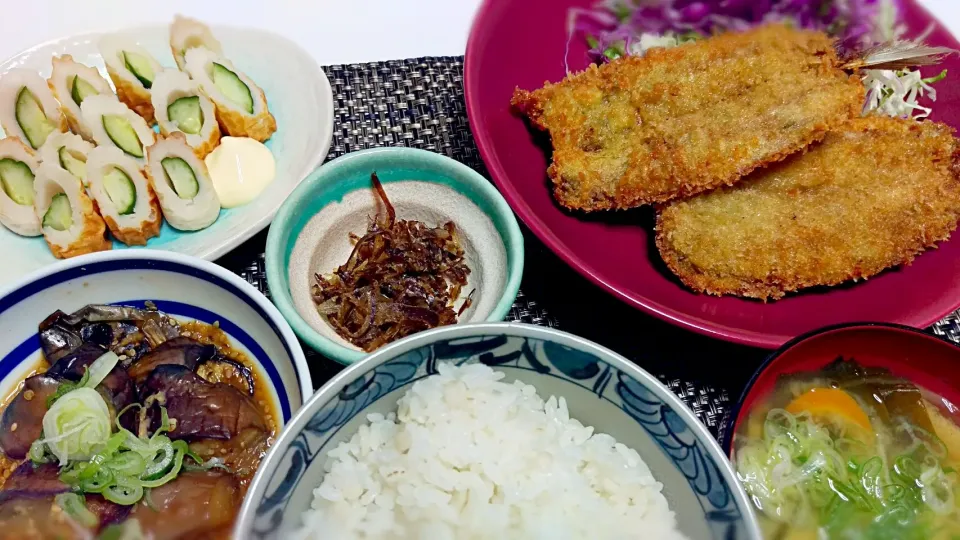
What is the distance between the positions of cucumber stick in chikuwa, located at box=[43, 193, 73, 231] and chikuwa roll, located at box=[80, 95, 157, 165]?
0.91 ft

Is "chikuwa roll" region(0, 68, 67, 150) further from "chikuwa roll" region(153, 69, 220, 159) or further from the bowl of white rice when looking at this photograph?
the bowl of white rice

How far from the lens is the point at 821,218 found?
6.61 ft

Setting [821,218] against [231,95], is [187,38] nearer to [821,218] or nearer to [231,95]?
[231,95]

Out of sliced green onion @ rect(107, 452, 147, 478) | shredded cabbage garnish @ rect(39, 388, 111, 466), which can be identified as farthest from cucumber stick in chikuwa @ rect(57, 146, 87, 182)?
sliced green onion @ rect(107, 452, 147, 478)

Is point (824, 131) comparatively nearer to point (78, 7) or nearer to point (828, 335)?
point (828, 335)

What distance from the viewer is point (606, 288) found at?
180cm

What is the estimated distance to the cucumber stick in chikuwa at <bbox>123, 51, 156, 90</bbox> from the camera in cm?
243

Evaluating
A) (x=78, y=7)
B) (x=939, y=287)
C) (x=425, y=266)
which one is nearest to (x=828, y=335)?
(x=939, y=287)

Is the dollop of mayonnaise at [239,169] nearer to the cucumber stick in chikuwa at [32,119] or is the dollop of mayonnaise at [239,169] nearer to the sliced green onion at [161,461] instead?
the cucumber stick in chikuwa at [32,119]

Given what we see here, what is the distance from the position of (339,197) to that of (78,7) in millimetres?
1736

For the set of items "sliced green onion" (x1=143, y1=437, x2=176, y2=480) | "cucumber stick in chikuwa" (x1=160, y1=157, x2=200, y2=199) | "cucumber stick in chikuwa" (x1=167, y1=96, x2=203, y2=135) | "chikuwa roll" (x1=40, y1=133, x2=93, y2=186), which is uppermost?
"cucumber stick in chikuwa" (x1=167, y1=96, x2=203, y2=135)

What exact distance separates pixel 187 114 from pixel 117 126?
238mm

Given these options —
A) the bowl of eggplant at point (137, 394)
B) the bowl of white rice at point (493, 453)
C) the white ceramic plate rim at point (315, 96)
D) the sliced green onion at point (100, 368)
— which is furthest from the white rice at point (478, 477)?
the white ceramic plate rim at point (315, 96)

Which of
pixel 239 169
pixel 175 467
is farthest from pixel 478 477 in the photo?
pixel 239 169
